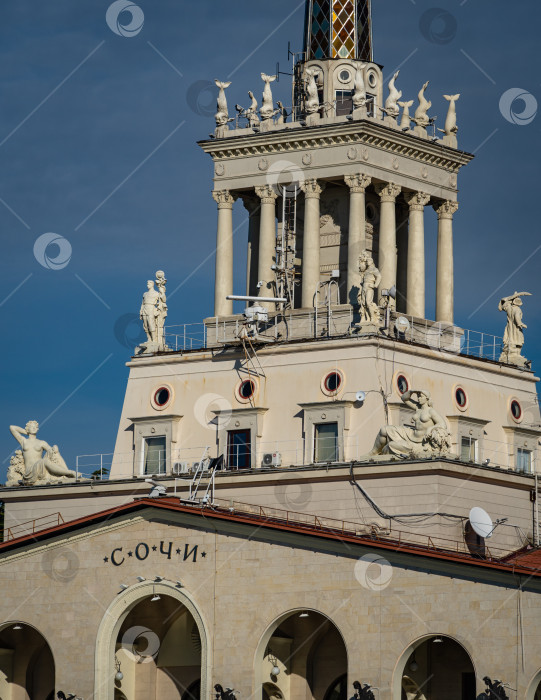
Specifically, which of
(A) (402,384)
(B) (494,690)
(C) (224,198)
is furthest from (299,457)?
(B) (494,690)

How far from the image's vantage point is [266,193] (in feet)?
359

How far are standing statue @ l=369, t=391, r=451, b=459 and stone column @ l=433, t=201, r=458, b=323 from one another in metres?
14.2

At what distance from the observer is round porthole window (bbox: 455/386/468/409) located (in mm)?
104375

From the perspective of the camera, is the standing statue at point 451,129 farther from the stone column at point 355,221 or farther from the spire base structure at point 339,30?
the stone column at point 355,221

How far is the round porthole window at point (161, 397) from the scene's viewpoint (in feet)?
351

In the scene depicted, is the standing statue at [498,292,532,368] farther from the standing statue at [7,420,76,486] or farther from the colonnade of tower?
the standing statue at [7,420,76,486]

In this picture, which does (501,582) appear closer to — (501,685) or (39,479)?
(501,685)

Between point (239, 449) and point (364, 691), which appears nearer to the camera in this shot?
point (364, 691)

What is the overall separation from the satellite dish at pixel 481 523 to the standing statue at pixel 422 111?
25217 millimetres

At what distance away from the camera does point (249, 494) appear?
100375mm

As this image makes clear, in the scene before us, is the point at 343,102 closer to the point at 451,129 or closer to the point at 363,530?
the point at 451,129

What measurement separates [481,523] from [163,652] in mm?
15918

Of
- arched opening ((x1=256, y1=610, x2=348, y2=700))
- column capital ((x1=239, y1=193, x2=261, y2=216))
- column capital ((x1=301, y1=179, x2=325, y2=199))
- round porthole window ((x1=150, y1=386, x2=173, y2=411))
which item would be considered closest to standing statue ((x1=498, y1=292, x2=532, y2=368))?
column capital ((x1=301, y1=179, x2=325, y2=199))

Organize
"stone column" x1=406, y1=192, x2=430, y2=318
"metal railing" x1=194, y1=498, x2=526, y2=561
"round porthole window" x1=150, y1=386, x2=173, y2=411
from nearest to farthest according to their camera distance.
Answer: "metal railing" x1=194, y1=498, x2=526, y2=561
"round porthole window" x1=150, y1=386, x2=173, y2=411
"stone column" x1=406, y1=192, x2=430, y2=318
